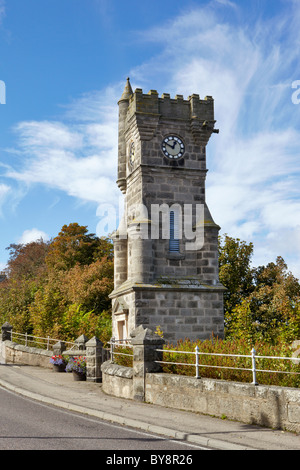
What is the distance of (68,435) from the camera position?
28.8 feet

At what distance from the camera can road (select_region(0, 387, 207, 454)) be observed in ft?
26.1

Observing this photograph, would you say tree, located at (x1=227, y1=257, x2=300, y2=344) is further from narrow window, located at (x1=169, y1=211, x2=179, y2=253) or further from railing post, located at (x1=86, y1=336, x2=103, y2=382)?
railing post, located at (x1=86, y1=336, x2=103, y2=382)

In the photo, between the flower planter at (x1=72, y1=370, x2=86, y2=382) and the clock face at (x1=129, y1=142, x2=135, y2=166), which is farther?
the clock face at (x1=129, y1=142, x2=135, y2=166)

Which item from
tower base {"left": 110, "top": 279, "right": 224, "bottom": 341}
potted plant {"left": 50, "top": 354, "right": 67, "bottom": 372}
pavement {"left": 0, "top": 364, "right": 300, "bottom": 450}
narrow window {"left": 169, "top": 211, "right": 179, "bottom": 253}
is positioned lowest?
pavement {"left": 0, "top": 364, "right": 300, "bottom": 450}

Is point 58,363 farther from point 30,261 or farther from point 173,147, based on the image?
point 30,261

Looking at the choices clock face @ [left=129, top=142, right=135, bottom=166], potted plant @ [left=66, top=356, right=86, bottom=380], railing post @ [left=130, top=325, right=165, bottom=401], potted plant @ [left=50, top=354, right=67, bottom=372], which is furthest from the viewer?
clock face @ [left=129, top=142, right=135, bottom=166]

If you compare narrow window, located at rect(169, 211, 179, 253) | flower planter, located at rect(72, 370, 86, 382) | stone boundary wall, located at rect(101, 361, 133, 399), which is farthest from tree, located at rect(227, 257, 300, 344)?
stone boundary wall, located at rect(101, 361, 133, 399)

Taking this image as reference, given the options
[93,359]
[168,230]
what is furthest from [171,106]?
[93,359]

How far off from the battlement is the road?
44.0 ft

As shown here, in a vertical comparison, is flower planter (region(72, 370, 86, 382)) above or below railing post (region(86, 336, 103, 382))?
below

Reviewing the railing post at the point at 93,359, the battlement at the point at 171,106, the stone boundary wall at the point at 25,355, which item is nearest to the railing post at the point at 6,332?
the stone boundary wall at the point at 25,355

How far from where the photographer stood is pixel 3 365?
77.4 ft
